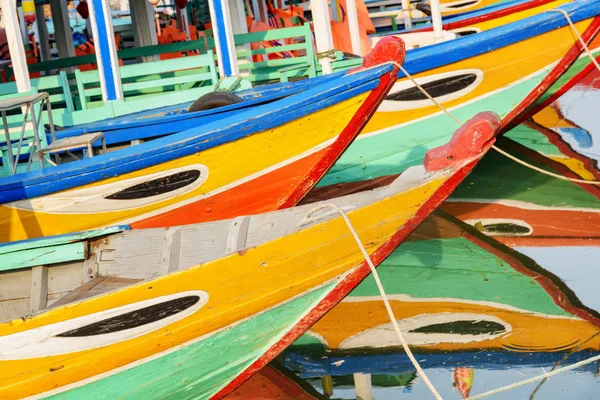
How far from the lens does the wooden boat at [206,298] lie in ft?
17.6

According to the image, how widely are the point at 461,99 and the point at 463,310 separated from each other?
3.06 m

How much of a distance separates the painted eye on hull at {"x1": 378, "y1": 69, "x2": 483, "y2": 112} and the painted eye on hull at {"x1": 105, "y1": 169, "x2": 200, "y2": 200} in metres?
2.55

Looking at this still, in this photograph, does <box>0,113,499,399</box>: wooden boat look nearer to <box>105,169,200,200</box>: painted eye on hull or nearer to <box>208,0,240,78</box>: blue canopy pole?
<box>105,169,200,200</box>: painted eye on hull

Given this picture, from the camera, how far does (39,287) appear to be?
656 cm

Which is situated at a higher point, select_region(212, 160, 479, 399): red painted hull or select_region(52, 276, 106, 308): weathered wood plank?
select_region(52, 276, 106, 308): weathered wood plank

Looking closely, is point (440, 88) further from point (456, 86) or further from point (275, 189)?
point (275, 189)

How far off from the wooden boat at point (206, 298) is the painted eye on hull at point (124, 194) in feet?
3.69

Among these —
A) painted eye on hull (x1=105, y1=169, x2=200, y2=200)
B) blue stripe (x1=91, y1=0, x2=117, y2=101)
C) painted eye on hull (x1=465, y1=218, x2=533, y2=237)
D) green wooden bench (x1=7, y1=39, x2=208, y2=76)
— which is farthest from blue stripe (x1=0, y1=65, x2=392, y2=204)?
green wooden bench (x1=7, y1=39, x2=208, y2=76)

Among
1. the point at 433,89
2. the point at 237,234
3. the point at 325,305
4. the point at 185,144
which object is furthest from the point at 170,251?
the point at 433,89

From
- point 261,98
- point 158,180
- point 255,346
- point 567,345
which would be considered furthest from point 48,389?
point 261,98

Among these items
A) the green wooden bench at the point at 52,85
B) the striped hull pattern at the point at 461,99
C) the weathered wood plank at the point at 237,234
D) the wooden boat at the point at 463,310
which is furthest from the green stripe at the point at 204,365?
the green wooden bench at the point at 52,85

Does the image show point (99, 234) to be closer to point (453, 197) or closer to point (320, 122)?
point (320, 122)

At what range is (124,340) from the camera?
18.0ft

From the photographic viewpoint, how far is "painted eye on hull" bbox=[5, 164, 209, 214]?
7702mm
